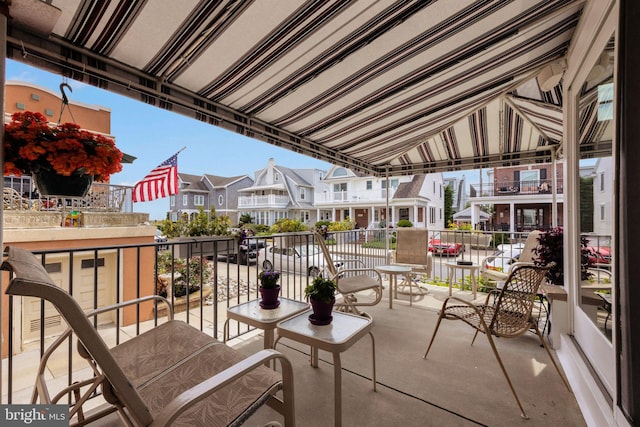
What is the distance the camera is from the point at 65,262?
19.7ft

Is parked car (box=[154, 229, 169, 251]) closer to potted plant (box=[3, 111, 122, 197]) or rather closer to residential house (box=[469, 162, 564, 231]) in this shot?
potted plant (box=[3, 111, 122, 197])

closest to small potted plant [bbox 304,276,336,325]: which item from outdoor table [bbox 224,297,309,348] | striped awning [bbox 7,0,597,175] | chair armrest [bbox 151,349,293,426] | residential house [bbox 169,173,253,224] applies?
outdoor table [bbox 224,297,309,348]

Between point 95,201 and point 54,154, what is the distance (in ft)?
20.9

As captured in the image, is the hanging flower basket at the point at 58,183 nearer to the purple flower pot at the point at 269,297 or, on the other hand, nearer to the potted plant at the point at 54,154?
the potted plant at the point at 54,154

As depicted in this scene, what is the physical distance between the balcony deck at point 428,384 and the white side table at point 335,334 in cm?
24

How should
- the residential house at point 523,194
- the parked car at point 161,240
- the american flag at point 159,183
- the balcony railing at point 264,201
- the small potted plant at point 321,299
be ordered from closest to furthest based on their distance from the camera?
the small potted plant at point 321,299 → the parked car at point 161,240 → the american flag at point 159,183 → the residential house at point 523,194 → the balcony railing at point 264,201

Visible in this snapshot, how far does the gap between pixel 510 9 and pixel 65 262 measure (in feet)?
28.0

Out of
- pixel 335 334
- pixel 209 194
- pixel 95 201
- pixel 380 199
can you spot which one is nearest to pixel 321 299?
pixel 335 334

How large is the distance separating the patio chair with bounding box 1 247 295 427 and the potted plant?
0.41m

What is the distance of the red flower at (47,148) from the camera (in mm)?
1334

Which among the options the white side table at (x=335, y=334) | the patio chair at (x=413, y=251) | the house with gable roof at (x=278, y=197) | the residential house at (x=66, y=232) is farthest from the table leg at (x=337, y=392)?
the house with gable roof at (x=278, y=197)

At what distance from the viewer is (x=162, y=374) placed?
1.48 meters

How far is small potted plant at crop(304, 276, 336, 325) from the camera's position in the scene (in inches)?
78.8

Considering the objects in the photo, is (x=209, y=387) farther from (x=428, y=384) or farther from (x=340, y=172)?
(x=340, y=172)
